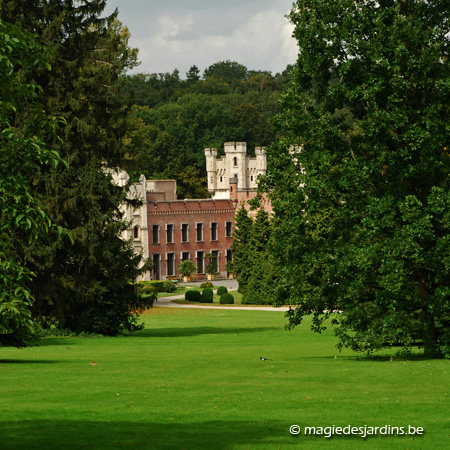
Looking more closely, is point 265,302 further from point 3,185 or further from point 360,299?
point 3,185

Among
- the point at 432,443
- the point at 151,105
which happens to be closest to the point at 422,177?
the point at 432,443

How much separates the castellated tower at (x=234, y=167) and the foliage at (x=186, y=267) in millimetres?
22645

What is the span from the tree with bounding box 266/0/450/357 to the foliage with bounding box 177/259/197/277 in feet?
176

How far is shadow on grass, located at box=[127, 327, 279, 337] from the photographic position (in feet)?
107

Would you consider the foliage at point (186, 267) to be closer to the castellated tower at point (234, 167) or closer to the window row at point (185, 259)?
the window row at point (185, 259)

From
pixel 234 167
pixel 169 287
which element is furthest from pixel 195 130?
pixel 169 287

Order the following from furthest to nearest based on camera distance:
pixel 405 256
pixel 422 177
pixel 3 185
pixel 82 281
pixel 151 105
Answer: pixel 151 105 → pixel 82 281 → pixel 422 177 → pixel 405 256 → pixel 3 185

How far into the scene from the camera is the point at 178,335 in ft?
106

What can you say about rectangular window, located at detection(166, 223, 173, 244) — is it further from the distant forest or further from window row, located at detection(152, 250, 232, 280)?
the distant forest

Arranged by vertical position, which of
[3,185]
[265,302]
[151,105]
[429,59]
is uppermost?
[151,105]

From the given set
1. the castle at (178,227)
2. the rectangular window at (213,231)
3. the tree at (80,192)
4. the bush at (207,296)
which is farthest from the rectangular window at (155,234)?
the tree at (80,192)

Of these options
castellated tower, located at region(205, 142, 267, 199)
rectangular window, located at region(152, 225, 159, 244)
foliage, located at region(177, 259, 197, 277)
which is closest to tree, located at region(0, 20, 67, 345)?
foliage, located at region(177, 259, 197, 277)

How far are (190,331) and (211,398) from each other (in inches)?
811

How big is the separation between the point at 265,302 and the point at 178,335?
74.1 ft
